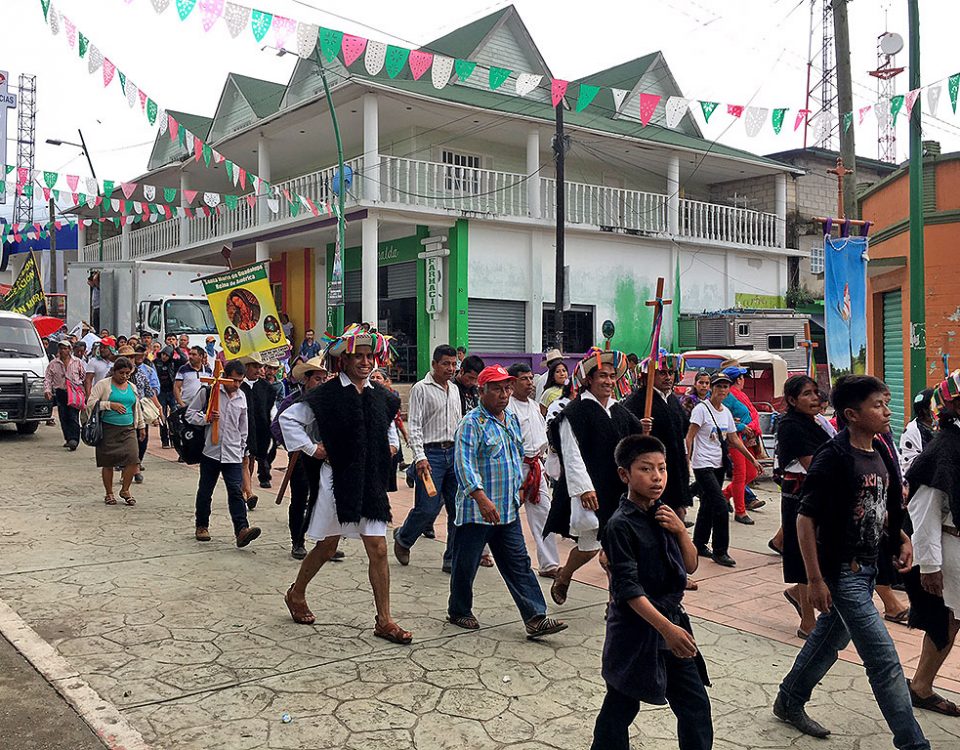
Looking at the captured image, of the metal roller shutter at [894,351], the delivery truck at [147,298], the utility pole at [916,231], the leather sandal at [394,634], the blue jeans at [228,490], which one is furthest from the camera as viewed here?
the delivery truck at [147,298]

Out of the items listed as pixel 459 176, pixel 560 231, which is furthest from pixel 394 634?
pixel 459 176

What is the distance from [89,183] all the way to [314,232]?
5.74 metres

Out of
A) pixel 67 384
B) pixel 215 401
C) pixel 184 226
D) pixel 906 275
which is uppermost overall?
pixel 184 226

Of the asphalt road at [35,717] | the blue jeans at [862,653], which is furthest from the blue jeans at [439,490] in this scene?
the blue jeans at [862,653]

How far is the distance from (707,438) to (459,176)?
1588 cm

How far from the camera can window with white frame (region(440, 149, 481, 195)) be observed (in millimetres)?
22109

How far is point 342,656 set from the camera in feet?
16.3

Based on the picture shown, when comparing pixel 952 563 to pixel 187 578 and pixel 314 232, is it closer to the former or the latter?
pixel 187 578

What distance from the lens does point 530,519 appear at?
6.78 metres

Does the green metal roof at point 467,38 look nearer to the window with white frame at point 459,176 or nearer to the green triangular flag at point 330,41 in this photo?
the window with white frame at point 459,176

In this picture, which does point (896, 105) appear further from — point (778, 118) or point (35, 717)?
point (35, 717)

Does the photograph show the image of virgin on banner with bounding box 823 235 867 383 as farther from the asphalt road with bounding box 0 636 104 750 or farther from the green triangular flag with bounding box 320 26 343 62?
the asphalt road with bounding box 0 636 104 750

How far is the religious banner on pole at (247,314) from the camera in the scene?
9883mm

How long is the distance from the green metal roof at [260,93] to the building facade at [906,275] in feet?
55.8
